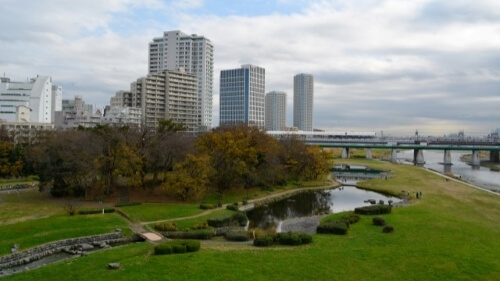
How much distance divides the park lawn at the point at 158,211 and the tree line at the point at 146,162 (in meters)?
3.39

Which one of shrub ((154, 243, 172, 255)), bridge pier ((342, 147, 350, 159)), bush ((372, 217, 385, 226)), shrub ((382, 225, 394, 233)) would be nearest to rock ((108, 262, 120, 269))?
shrub ((154, 243, 172, 255))

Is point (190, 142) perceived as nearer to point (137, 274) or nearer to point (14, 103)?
point (137, 274)

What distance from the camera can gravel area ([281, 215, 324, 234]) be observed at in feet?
133

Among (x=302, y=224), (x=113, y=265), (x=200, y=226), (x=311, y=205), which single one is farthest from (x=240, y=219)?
(x=113, y=265)

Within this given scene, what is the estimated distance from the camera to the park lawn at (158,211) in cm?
4181

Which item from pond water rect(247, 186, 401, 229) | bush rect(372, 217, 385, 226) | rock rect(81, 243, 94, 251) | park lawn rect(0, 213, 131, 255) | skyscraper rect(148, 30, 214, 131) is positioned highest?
skyscraper rect(148, 30, 214, 131)

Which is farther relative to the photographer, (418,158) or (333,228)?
(418,158)

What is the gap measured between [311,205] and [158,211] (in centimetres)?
2312

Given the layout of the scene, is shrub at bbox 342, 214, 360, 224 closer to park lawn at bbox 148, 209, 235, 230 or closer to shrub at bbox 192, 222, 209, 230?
park lawn at bbox 148, 209, 235, 230

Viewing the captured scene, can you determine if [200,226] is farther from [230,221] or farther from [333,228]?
[333,228]

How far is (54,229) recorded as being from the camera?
117 ft

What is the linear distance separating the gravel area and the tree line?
12.8 m

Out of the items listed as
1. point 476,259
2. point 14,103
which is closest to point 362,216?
point 476,259

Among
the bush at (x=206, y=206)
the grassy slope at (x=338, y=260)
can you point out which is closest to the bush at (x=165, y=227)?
the grassy slope at (x=338, y=260)
